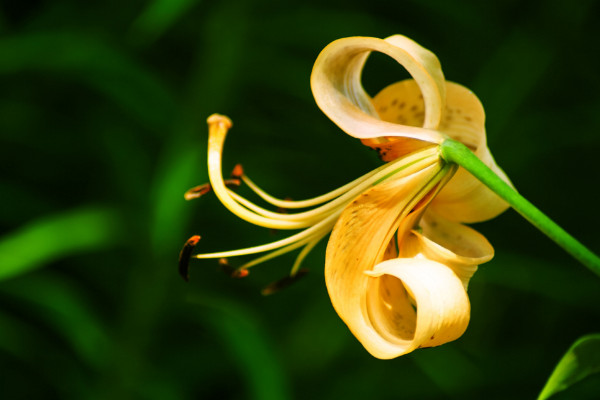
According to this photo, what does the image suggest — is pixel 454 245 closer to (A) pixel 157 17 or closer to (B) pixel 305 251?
(B) pixel 305 251

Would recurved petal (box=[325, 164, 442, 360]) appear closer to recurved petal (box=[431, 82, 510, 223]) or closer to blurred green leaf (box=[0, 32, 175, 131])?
recurved petal (box=[431, 82, 510, 223])

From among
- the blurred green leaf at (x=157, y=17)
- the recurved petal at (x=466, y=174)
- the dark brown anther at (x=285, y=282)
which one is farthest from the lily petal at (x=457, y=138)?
the blurred green leaf at (x=157, y=17)

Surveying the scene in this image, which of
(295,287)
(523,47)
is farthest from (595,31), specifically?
(295,287)

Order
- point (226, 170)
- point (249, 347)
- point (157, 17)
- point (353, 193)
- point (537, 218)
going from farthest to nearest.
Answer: point (226, 170) < point (249, 347) < point (157, 17) < point (353, 193) < point (537, 218)

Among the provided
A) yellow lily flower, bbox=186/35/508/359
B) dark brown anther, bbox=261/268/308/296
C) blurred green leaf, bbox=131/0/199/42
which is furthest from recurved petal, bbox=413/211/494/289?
blurred green leaf, bbox=131/0/199/42

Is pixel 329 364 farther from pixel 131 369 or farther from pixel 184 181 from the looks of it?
pixel 184 181

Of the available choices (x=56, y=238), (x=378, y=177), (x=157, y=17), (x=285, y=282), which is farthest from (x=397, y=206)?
(x=56, y=238)

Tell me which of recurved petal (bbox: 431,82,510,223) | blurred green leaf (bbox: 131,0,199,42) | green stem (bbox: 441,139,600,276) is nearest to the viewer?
green stem (bbox: 441,139,600,276)
